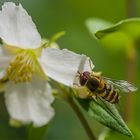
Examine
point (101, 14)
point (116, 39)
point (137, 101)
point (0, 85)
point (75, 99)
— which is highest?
point (0, 85)

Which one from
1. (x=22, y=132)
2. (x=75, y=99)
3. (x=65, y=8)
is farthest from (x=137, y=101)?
(x=75, y=99)

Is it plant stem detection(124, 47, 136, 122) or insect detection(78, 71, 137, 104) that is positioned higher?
insect detection(78, 71, 137, 104)

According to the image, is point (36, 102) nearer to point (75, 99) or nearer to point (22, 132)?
point (75, 99)

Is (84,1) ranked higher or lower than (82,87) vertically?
lower

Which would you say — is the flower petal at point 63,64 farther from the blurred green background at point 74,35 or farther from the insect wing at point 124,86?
the blurred green background at point 74,35

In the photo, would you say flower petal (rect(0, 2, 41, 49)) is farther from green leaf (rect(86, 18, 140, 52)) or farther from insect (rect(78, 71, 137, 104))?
green leaf (rect(86, 18, 140, 52))

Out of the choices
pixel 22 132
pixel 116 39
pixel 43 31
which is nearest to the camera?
pixel 116 39

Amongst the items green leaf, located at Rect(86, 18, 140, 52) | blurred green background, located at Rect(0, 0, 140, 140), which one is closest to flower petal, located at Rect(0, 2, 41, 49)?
green leaf, located at Rect(86, 18, 140, 52)

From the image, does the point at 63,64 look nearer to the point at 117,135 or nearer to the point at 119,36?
the point at 117,135
